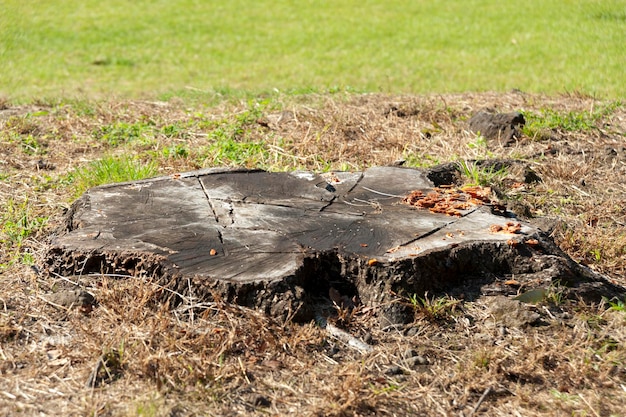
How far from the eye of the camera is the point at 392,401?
3059mm

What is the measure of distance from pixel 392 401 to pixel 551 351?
Answer: 2.46ft

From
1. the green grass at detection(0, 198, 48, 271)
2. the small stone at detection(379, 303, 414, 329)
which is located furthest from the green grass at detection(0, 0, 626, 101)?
the small stone at detection(379, 303, 414, 329)

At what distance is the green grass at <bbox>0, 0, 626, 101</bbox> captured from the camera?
1062cm

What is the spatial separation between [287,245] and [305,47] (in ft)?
32.9

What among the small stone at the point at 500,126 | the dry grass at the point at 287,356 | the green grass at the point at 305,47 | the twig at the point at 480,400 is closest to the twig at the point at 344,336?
the dry grass at the point at 287,356

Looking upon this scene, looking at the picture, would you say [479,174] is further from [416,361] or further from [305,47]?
[305,47]

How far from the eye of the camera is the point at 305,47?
13195 mm

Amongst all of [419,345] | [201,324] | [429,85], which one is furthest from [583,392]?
[429,85]

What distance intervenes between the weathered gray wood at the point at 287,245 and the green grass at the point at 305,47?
438cm

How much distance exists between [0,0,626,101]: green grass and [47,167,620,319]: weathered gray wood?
4.38 metres

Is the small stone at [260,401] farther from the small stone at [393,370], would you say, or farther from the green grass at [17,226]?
the green grass at [17,226]

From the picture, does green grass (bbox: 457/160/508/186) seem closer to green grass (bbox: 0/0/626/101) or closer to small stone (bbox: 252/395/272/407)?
small stone (bbox: 252/395/272/407)

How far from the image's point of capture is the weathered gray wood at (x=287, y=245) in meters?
3.47

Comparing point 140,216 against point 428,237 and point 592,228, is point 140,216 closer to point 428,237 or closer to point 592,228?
point 428,237
